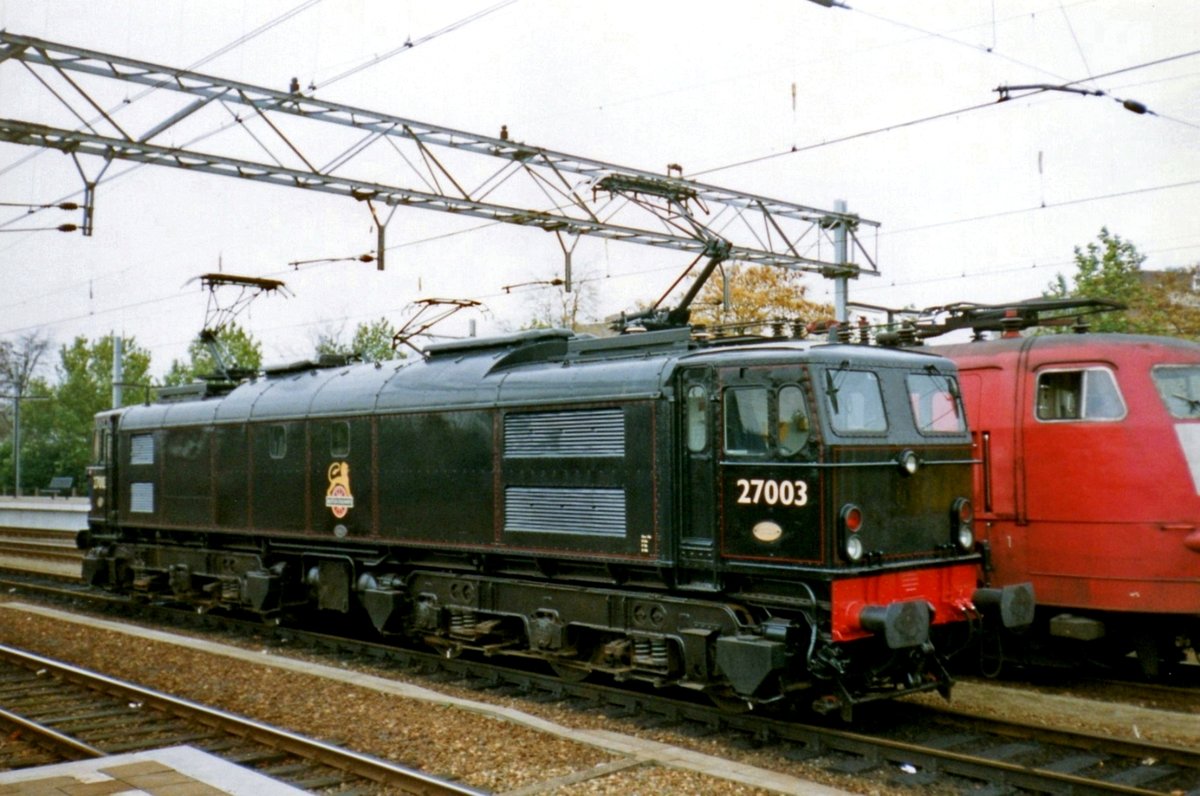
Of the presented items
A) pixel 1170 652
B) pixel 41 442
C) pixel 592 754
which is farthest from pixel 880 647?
pixel 41 442

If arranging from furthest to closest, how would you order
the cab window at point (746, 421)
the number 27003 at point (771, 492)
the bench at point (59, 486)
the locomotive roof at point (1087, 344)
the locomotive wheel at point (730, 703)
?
the bench at point (59, 486), the locomotive roof at point (1087, 344), the locomotive wheel at point (730, 703), the cab window at point (746, 421), the number 27003 at point (771, 492)

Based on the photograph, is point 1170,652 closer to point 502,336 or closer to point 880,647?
point 880,647

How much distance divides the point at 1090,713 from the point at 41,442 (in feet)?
199

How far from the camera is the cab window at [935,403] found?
978cm

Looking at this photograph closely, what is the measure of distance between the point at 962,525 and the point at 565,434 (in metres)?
3.95

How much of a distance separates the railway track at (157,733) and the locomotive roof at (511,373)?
406 centimetres

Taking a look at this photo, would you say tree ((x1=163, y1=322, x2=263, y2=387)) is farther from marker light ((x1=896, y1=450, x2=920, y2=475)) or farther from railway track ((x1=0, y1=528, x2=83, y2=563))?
marker light ((x1=896, y1=450, x2=920, y2=475))

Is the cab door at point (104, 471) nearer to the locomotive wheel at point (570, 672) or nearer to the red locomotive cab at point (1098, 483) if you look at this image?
the locomotive wheel at point (570, 672)

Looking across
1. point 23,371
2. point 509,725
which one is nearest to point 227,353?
point 23,371

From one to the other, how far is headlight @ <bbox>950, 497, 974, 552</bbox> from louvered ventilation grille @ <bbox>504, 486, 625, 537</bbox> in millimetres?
3088

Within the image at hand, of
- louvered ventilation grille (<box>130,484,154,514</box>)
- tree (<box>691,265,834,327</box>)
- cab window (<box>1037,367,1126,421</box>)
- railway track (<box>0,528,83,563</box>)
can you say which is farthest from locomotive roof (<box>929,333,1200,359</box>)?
tree (<box>691,265,834,327</box>)

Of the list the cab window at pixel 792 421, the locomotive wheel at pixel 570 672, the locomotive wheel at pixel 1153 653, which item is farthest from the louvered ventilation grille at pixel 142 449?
the locomotive wheel at pixel 1153 653

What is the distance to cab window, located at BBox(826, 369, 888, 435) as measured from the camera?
894cm

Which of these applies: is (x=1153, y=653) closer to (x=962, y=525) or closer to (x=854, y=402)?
(x=962, y=525)
